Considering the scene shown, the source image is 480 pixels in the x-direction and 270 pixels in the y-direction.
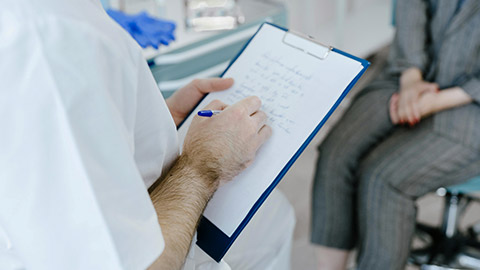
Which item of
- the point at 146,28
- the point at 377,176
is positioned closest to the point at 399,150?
the point at 377,176

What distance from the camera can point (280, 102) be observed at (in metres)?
0.86

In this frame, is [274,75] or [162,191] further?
[274,75]

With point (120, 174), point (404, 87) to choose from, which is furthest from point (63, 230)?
point (404, 87)

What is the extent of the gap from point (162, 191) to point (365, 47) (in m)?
2.01

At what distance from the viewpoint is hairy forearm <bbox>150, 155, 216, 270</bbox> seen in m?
0.66

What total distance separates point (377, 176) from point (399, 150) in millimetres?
83

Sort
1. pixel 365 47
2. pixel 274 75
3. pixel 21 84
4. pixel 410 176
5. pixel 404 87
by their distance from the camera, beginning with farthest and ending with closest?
1. pixel 365 47
2. pixel 404 87
3. pixel 410 176
4. pixel 274 75
5. pixel 21 84

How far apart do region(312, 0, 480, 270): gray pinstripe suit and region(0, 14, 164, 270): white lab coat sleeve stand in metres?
0.81

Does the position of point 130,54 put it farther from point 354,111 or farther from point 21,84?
point 354,111

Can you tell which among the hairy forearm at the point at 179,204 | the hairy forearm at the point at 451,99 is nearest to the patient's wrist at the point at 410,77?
the hairy forearm at the point at 451,99

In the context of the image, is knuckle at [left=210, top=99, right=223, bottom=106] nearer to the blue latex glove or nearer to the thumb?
the thumb

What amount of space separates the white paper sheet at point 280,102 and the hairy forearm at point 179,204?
6 cm

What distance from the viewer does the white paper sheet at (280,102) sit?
2.62 ft

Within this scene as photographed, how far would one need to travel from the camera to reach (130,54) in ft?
1.93
